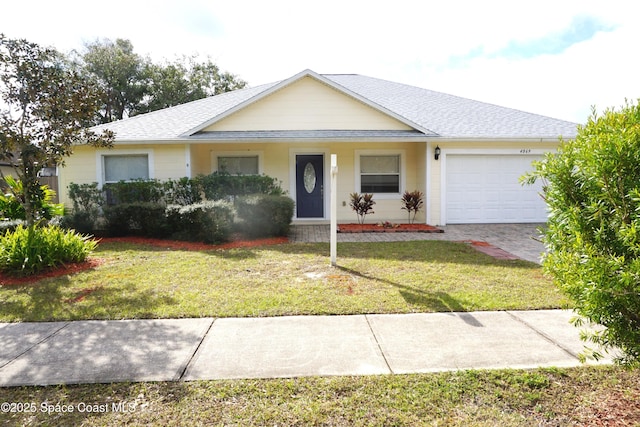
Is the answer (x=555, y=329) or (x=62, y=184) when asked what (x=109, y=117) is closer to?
(x=62, y=184)

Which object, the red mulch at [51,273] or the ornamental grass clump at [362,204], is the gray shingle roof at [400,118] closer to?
the ornamental grass clump at [362,204]

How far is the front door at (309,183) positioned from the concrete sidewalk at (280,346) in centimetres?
891

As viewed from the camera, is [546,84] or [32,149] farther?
[546,84]

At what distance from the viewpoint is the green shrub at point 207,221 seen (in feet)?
30.3

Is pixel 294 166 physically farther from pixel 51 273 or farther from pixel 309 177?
pixel 51 273

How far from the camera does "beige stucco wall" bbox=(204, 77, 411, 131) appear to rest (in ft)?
39.4

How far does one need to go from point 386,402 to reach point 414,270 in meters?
3.96

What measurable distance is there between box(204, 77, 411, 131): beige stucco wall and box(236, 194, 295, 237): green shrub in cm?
339

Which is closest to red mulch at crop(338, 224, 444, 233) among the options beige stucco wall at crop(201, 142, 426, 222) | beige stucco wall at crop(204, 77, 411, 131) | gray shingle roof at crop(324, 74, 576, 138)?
beige stucco wall at crop(201, 142, 426, 222)

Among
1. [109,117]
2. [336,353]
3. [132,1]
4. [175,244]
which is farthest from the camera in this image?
[109,117]

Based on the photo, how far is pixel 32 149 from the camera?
22.1ft

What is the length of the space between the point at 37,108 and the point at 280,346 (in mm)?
6656

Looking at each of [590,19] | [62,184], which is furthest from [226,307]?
[590,19]

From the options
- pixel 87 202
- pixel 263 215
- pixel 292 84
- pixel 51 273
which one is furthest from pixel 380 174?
pixel 51 273
